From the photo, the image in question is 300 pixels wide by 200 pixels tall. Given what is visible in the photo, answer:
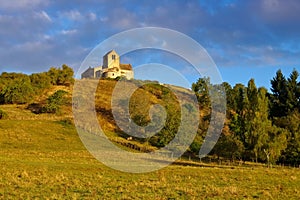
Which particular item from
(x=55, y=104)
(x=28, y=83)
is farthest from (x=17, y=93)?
(x=55, y=104)

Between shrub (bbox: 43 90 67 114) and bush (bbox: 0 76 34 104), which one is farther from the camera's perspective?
bush (bbox: 0 76 34 104)

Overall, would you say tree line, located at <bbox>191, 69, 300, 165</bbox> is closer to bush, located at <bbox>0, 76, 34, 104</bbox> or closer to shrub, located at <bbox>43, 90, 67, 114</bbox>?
shrub, located at <bbox>43, 90, 67, 114</bbox>

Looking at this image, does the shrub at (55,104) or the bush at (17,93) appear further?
the bush at (17,93)

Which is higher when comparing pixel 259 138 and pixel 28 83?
pixel 28 83

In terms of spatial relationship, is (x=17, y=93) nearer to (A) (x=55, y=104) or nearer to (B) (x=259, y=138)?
(A) (x=55, y=104)

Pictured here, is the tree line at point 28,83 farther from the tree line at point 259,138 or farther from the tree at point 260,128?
the tree at point 260,128

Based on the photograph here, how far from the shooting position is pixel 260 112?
6719cm

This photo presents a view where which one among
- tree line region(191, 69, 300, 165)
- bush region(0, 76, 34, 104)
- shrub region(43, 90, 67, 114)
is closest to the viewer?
tree line region(191, 69, 300, 165)

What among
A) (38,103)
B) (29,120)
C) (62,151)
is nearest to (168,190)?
(62,151)

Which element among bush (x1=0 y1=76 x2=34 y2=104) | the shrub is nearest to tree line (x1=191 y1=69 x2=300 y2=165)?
the shrub

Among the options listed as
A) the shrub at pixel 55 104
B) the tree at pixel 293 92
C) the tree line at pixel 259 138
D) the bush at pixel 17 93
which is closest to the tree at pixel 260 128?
the tree line at pixel 259 138

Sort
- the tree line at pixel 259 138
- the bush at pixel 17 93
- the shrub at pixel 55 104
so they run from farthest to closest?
the bush at pixel 17 93, the shrub at pixel 55 104, the tree line at pixel 259 138

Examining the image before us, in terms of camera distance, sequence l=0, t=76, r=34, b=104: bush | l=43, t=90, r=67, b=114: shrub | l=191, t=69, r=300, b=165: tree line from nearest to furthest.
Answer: l=191, t=69, r=300, b=165: tree line → l=43, t=90, r=67, b=114: shrub → l=0, t=76, r=34, b=104: bush

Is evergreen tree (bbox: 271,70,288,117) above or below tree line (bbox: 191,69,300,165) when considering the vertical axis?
above
